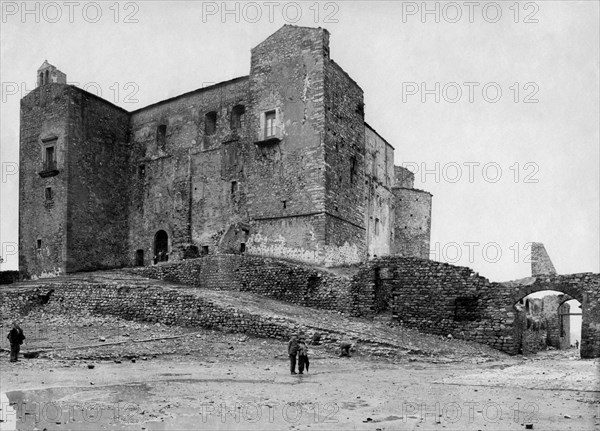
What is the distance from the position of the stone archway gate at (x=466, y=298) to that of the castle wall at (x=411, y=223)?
61.5 ft

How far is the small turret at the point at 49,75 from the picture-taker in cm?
3591

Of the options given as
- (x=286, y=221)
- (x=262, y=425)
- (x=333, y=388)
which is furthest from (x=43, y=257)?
(x=262, y=425)

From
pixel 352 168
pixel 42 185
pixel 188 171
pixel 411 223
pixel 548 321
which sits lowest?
pixel 548 321

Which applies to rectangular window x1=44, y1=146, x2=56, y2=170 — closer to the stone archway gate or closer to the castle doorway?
the castle doorway

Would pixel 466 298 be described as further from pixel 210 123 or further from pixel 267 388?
pixel 210 123

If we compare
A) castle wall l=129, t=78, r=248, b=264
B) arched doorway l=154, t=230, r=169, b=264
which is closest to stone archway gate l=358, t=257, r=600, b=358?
castle wall l=129, t=78, r=248, b=264

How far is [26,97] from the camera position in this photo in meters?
36.6

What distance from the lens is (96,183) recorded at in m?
35.1

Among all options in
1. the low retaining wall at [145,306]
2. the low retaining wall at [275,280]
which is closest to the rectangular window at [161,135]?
the low retaining wall at [275,280]

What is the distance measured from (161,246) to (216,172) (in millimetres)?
5749

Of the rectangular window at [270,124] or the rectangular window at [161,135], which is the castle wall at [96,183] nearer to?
the rectangular window at [161,135]

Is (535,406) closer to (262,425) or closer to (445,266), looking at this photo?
(262,425)

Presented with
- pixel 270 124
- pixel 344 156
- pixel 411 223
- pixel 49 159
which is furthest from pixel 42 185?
pixel 411 223

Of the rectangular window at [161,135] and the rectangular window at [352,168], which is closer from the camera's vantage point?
the rectangular window at [352,168]
